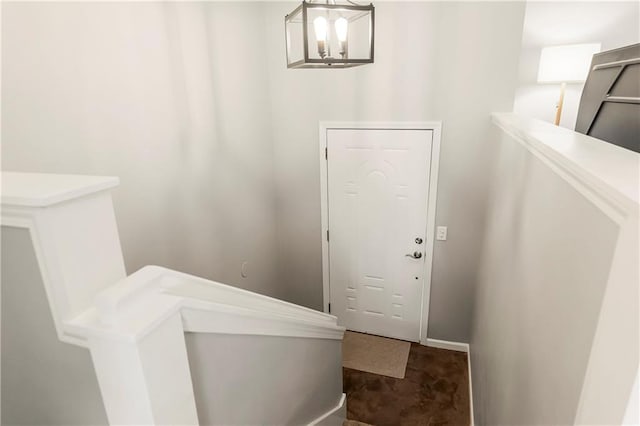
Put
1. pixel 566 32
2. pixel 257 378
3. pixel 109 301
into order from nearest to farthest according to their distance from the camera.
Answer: pixel 109 301 → pixel 257 378 → pixel 566 32

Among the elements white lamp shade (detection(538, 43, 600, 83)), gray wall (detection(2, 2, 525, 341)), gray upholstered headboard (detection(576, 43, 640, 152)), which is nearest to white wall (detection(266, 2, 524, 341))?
gray wall (detection(2, 2, 525, 341))

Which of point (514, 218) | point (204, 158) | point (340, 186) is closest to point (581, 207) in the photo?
point (514, 218)

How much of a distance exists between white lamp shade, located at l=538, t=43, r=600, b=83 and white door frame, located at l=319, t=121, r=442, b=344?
4.76 feet

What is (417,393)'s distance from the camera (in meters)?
3.09

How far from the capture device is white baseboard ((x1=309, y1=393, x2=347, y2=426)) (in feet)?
7.44

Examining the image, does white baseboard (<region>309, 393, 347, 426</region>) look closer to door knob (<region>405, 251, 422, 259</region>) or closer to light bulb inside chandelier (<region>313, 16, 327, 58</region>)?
door knob (<region>405, 251, 422, 259</region>)

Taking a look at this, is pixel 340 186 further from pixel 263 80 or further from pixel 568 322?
pixel 568 322

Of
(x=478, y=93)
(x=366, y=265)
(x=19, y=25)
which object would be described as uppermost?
(x=19, y=25)

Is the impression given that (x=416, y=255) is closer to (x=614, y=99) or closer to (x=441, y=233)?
(x=441, y=233)

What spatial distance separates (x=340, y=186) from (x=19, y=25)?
246 cm

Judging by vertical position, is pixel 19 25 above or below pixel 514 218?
above

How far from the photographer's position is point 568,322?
0.86 metres

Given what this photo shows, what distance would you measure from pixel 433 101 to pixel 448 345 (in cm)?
230

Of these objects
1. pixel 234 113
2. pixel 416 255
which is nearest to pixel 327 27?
pixel 234 113
